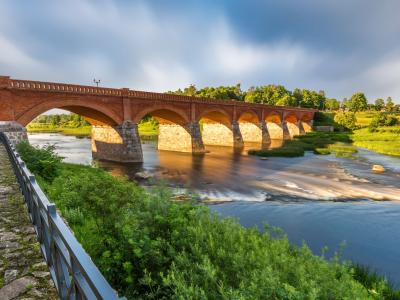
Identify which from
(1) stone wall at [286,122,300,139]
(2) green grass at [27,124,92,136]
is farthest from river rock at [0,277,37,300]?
(2) green grass at [27,124,92,136]

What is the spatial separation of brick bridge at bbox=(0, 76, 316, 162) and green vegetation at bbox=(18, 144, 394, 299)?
17184mm

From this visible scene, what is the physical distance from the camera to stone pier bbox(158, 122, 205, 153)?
3753 centimetres

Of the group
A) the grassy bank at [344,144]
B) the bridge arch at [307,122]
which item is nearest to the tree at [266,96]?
the bridge arch at [307,122]

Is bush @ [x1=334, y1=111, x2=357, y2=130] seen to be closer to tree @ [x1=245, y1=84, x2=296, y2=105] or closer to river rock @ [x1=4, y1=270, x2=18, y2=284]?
tree @ [x1=245, y1=84, x2=296, y2=105]

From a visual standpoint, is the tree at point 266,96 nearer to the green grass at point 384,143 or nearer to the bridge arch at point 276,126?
the bridge arch at point 276,126

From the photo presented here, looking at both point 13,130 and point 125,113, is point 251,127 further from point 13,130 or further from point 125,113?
point 13,130

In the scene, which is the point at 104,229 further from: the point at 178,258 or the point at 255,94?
the point at 255,94

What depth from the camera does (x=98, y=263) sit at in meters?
5.14

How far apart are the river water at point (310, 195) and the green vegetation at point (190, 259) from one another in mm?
1848

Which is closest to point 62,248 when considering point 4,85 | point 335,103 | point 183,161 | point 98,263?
point 98,263

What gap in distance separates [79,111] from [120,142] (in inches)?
207

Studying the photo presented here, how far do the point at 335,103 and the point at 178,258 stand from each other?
14929 cm

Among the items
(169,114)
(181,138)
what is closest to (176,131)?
(181,138)

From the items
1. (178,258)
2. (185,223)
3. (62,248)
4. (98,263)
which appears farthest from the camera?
(185,223)
